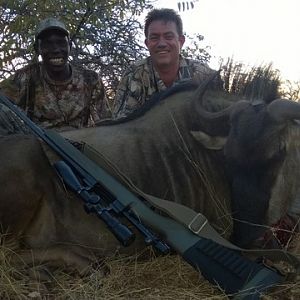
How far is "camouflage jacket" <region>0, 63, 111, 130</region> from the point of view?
18.0 ft

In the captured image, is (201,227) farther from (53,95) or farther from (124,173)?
(53,95)

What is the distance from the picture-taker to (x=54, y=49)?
17.6 ft

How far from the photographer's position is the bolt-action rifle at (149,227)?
2.67 meters

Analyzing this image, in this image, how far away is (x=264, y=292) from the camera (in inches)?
106

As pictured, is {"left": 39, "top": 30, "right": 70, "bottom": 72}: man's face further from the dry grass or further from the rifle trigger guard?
the rifle trigger guard

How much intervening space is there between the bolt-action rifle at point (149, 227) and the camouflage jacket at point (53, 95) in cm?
203

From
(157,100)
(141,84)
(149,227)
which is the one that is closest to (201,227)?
(149,227)

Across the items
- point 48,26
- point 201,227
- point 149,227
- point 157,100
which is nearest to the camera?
point 201,227

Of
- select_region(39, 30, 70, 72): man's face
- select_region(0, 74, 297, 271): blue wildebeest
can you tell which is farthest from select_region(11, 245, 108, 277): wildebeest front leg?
select_region(39, 30, 70, 72): man's face

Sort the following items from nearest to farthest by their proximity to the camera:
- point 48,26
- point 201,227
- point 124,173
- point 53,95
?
point 201,227 → point 124,173 → point 48,26 → point 53,95

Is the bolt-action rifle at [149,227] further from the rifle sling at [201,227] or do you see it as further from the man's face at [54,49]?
the man's face at [54,49]

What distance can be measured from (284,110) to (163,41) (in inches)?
82.8

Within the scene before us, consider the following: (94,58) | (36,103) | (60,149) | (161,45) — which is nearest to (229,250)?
(60,149)

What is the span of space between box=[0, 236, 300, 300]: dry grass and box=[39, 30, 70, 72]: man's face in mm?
2621
